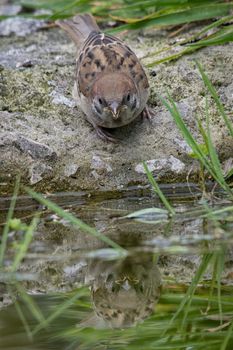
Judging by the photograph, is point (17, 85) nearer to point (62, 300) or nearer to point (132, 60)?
point (132, 60)

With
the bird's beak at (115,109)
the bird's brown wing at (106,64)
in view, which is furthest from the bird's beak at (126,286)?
the bird's brown wing at (106,64)

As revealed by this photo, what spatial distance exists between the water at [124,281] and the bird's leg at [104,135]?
2.26 ft

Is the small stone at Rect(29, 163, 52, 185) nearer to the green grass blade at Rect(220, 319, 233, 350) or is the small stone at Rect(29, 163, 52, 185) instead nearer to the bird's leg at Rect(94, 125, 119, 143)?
the bird's leg at Rect(94, 125, 119, 143)

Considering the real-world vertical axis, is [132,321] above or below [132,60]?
below

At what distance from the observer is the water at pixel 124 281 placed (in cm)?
338

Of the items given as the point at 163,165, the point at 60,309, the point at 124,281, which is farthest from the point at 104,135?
the point at 60,309

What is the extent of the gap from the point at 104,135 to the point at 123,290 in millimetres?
2001

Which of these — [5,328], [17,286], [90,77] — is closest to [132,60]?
[90,77]

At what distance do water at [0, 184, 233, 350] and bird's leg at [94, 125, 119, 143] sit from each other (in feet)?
2.26

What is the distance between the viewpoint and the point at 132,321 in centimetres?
358

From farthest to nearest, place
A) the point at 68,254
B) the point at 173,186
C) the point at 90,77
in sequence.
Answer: the point at 90,77, the point at 173,186, the point at 68,254

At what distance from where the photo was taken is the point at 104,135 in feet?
18.9

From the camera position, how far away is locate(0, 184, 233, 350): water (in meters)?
3.38

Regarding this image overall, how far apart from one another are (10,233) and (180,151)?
1.45 metres
